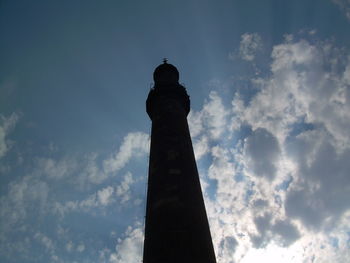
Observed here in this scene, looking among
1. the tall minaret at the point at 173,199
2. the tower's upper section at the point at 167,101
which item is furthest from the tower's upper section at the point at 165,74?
the tall minaret at the point at 173,199

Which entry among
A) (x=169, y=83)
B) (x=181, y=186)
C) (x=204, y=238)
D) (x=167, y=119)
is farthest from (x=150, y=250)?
(x=169, y=83)

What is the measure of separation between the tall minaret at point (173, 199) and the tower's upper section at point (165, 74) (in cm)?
310

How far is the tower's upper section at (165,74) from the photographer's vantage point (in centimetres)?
1842

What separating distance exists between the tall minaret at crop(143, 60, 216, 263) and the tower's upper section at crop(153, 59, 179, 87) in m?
3.10

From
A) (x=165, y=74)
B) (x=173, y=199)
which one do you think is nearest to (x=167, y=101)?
(x=165, y=74)

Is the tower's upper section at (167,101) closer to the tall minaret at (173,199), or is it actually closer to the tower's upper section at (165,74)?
the tall minaret at (173,199)

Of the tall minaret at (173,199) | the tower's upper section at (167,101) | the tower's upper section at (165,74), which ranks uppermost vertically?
the tower's upper section at (165,74)

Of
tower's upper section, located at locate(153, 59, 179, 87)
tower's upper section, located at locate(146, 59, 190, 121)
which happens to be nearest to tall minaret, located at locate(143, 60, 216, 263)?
tower's upper section, located at locate(146, 59, 190, 121)

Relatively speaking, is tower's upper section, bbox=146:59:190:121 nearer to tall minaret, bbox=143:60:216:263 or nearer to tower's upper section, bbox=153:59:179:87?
tall minaret, bbox=143:60:216:263

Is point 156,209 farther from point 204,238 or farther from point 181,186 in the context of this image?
point 204,238

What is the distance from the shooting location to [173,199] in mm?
10562

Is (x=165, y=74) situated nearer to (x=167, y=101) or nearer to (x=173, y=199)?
(x=167, y=101)

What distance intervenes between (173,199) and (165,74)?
1053cm

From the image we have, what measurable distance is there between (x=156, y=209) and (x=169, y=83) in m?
8.91
